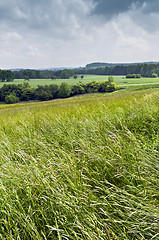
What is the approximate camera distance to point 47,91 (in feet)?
351

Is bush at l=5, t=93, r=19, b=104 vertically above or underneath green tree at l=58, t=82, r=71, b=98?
underneath

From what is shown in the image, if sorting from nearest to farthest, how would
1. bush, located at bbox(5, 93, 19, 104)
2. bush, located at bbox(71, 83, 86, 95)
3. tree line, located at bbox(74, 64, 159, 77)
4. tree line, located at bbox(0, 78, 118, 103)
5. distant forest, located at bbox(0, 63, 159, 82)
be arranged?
bush, located at bbox(5, 93, 19, 104)
tree line, located at bbox(0, 78, 118, 103)
bush, located at bbox(71, 83, 86, 95)
tree line, located at bbox(74, 64, 159, 77)
distant forest, located at bbox(0, 63, 159, 82)

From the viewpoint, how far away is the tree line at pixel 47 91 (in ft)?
345

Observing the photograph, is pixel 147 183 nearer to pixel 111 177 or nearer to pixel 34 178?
pixel 111 177

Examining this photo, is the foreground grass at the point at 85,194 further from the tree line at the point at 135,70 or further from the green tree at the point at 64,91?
the tree line at the point at 135,70

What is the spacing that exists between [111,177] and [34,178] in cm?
92

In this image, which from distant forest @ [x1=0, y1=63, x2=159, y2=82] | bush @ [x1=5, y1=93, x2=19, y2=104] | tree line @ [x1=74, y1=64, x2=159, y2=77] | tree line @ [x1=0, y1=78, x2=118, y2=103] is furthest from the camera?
distant forest @ [x1=0, y1=63, x2=159, y2=82]

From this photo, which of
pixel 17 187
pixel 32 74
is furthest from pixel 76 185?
pixel 32 74

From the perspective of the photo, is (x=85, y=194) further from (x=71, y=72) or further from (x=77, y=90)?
(x=71, y=72)

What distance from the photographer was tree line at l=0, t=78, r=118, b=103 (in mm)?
105162

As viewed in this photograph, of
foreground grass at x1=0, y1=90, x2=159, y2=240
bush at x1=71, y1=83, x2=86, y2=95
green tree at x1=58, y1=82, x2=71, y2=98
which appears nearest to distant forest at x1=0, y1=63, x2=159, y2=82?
bush at x1=71, y1=83, x2=86, y2=95

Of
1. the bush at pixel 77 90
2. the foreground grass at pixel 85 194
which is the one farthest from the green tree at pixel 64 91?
the foreground grass at pixel 85 194

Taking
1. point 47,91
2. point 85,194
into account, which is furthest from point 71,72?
point 85,194

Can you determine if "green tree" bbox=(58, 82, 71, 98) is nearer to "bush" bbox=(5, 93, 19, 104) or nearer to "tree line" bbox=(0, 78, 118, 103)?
"tree line" bbox=(0, 78, 118, 103)
